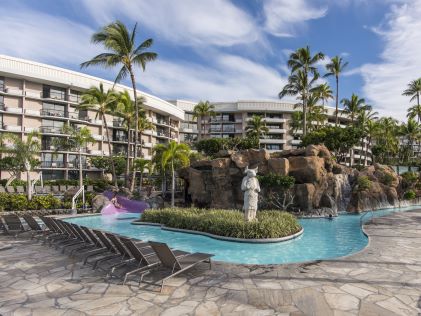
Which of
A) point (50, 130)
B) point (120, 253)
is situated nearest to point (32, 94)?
point (50, 130)

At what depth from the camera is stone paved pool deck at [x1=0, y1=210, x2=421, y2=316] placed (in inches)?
220

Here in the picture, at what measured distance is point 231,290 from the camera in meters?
6.47

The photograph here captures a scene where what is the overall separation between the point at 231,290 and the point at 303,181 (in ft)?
65.1

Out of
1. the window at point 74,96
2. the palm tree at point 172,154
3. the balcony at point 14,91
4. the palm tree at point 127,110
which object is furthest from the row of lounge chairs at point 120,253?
the window at point 74,96

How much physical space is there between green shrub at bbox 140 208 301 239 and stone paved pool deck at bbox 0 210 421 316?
15.3ft

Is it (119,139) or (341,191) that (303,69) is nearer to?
(341,191)

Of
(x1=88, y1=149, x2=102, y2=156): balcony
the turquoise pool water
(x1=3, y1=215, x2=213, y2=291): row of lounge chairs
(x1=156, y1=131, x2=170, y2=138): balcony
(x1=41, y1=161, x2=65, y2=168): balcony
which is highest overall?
(x1=156, y1=131, x2=170, y2=138): balcony

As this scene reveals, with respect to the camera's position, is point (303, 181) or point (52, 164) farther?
point (52, 164)

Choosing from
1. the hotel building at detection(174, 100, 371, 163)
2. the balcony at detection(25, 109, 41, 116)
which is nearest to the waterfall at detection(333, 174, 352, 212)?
the balcony at detection(25, 109, 41, 116)

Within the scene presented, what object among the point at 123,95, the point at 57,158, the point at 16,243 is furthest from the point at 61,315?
the point at 57,158

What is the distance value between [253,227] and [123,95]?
1022 inches

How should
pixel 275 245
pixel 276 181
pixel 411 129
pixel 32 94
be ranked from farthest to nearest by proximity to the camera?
pixel 411 129
pixel 32 94
pixel 276 181
pixel 275 245

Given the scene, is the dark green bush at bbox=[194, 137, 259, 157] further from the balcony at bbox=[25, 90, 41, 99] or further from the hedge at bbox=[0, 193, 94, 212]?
the hedge at bbox=[0, 193, 94, 212]

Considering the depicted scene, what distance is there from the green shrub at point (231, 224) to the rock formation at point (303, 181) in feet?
28.5
